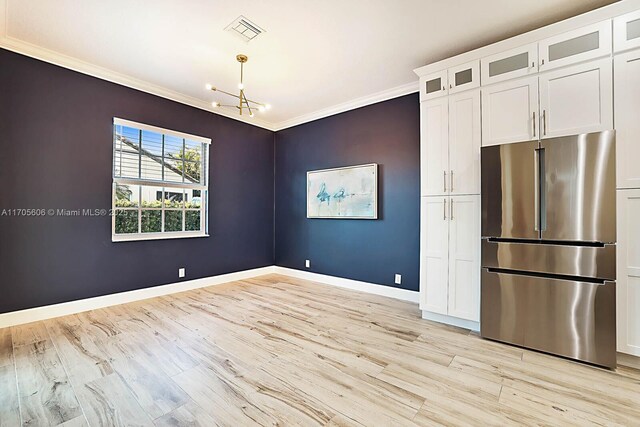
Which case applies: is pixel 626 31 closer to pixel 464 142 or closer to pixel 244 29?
pixel 464 142

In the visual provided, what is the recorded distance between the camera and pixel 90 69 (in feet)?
10.8

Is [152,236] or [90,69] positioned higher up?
[90,69]

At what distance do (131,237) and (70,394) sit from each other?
2261 mm

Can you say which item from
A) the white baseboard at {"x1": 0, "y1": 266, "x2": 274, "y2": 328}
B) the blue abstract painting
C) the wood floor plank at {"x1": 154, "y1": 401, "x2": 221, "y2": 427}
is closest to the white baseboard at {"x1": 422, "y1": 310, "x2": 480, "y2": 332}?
the blue abstract painting

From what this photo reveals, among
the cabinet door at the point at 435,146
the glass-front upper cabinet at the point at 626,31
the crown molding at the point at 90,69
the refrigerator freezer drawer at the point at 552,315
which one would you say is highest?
the crown molding at the point at 90,69

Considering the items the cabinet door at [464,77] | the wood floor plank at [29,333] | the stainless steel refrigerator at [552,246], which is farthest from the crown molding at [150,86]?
the wood floor plank at [29,333]

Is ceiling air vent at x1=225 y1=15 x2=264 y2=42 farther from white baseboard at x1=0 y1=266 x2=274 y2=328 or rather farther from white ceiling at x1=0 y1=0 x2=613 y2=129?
white baseboard at x1=0 y1=266 x2=274 y2=328

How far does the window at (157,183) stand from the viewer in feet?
11.9

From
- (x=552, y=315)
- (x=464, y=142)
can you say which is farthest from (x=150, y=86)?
(x=552, y=315)

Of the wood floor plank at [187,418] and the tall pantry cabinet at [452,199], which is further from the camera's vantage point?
the tall pantry cabinet at [452,199]

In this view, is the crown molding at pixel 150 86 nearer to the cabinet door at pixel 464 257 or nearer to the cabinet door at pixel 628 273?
the cabinet door at pixel 464 257

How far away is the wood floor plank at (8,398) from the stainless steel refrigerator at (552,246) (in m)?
3.42

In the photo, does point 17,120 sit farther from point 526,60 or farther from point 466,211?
point 526,60

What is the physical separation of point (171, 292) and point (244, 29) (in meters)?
3.51
